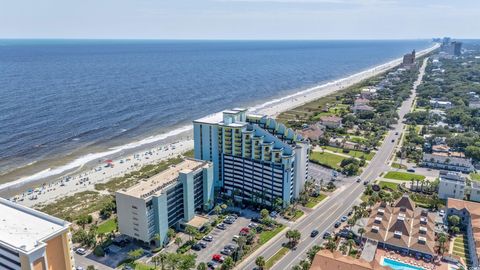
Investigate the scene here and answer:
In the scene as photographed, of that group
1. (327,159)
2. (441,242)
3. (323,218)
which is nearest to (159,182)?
(323,218)

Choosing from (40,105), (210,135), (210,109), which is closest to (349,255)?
(210,135)

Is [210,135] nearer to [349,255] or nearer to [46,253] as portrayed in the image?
[349,255]

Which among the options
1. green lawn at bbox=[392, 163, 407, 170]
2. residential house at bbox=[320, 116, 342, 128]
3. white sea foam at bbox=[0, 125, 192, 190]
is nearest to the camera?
white sea foam at bbox=[0, 125, 192, 190]

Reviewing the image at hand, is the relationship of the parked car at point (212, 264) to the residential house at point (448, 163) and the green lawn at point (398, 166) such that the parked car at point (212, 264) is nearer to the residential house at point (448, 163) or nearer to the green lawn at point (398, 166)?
the green lawn at point (398, 166)

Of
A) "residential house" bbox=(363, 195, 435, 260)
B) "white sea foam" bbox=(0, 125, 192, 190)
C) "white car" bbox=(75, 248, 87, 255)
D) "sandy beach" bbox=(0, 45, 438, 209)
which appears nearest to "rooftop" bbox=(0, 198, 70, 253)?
"white car" bbox=(75, 248, 87, 255)

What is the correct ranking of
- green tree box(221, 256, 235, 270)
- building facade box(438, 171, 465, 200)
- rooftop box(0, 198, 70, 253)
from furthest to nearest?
building facade box(438, 171, 465, 200) < green tree box(221, 256, 235, 270) < rooftop box(0, 198, 70, 253)

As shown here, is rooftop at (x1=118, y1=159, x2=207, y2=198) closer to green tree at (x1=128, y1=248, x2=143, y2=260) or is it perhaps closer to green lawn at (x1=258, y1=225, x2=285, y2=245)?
green tree at (x1=128, y1=248, x2=143, y2=260)
